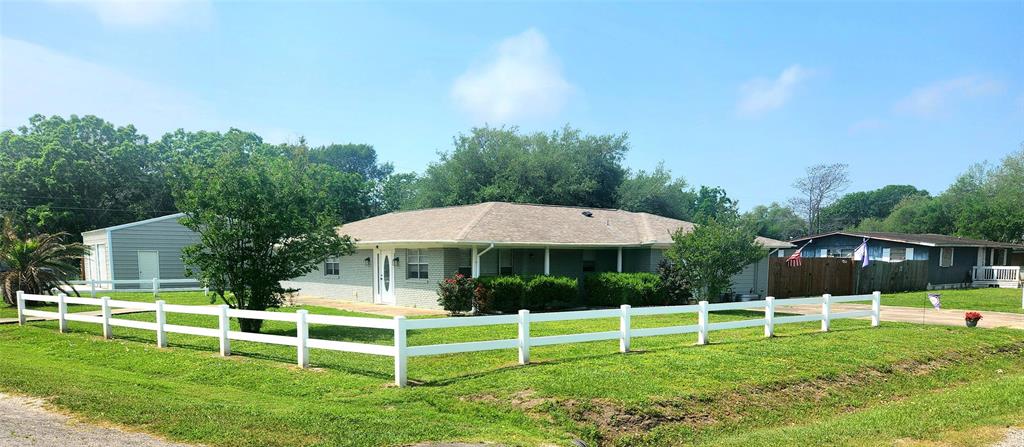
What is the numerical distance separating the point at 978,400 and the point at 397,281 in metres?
17.0

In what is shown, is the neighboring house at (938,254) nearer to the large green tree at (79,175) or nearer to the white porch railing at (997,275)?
the white porch railing at (997,275)

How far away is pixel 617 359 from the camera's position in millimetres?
9891

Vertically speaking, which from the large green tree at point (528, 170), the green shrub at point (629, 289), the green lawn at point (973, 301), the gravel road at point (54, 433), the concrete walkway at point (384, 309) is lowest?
the green lawn at point (973, 301)

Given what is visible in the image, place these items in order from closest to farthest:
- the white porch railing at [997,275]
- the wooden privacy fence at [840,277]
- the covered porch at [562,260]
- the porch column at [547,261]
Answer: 1. the porch column at [547,261]
2. the covered porch at [562,260]
3. the wooden privacy fence at [840,277]
4. the white porch railing at [997,275]

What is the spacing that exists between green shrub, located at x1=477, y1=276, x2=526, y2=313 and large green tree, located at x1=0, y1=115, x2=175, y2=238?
34.5 metres

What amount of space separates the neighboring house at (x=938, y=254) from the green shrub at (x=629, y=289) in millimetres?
18922

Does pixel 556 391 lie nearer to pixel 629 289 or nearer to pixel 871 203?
pixel 629 289

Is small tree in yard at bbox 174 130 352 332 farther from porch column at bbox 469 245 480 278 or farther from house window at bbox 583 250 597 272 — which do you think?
house window at bbox 583 250 597 272

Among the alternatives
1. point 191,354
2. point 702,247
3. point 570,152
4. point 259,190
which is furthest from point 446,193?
point 191,354

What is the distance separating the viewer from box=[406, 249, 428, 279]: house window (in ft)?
69.2

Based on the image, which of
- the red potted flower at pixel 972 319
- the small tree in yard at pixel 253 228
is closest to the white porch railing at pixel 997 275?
the red potted flower at pixel 972 319

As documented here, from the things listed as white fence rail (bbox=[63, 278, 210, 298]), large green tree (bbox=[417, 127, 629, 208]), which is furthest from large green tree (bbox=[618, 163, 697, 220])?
white fence rail (bbox=[63, 278, 210, 298])

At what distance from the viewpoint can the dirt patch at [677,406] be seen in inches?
282

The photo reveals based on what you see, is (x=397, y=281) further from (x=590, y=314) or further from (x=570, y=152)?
(x=570, y=152)
